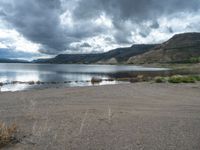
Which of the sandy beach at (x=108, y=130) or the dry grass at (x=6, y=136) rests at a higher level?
the dry grass at (x=6, y=136)

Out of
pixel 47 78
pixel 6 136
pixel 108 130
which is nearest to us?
pixel 6 136

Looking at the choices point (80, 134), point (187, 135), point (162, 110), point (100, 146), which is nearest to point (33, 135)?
point (80, 134)

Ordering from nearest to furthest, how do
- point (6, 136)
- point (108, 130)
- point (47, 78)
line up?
point (6, 136) → point (108, 130) → point (47, 78)

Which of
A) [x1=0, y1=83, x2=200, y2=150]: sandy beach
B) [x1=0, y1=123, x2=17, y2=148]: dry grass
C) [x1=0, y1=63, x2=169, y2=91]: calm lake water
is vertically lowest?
[x1=0, y1=83, x2=200, y2=150]: sandy beach

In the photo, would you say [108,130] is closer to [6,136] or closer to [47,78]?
[6,136]

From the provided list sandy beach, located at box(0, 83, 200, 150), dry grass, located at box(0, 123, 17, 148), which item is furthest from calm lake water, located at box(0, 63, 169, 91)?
dry grass, located at box(0, 123, 17, 148)

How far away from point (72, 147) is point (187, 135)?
10.7 ft

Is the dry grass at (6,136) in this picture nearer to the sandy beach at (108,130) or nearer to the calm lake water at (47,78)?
the sandy beach at (108,130)

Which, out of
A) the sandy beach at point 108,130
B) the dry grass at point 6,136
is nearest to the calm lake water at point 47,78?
the sandy beach at point 108,130

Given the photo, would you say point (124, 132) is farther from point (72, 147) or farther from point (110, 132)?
point (72, 147)

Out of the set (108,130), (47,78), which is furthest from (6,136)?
(47,78)

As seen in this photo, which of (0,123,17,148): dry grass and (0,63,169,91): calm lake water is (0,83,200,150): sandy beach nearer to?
(0,123,17,148): dry grass

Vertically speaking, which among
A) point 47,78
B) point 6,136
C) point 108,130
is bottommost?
point 108,130

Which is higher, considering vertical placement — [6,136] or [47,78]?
[47,78]
